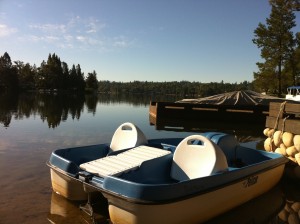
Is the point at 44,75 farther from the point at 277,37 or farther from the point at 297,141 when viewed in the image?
the point at 297,141

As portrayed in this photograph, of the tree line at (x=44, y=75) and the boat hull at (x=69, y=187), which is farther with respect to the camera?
the tree line at (x=44, y=75)

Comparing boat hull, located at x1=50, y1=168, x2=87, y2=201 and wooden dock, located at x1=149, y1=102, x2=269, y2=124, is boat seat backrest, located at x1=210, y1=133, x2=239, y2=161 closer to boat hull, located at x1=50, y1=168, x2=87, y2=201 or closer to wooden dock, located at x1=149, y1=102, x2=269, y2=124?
boat hull, located at x1=50, y1=168, x2=87, y2=201

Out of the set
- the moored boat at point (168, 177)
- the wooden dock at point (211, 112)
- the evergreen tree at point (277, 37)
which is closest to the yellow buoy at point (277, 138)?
the moored boat at point (168, 177)

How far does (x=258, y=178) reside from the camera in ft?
27.2

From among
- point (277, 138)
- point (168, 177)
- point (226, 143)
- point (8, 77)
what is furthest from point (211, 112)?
point (8, 77)

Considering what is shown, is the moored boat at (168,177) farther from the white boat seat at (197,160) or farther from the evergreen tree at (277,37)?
the evergreen tree at (277,37)

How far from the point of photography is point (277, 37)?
42.8 m

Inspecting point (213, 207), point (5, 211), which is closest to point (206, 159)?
point (213, 207)

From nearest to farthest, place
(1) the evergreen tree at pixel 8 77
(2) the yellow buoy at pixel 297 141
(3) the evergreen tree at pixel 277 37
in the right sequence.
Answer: (2) the yellow buoy at pixel 297 141, (3) the evergreen tree at pixel 277 37, (1) the evergreen tree at pixel 8 77

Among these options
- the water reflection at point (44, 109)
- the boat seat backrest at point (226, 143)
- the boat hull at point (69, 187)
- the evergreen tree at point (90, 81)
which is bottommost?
the water reflection at point (44, 109)

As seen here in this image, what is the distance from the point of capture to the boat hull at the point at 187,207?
593cm

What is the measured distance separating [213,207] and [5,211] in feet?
14.9

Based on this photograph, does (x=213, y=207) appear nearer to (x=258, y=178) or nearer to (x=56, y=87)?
(x=258, y=178)

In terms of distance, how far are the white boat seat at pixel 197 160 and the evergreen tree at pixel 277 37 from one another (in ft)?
128
